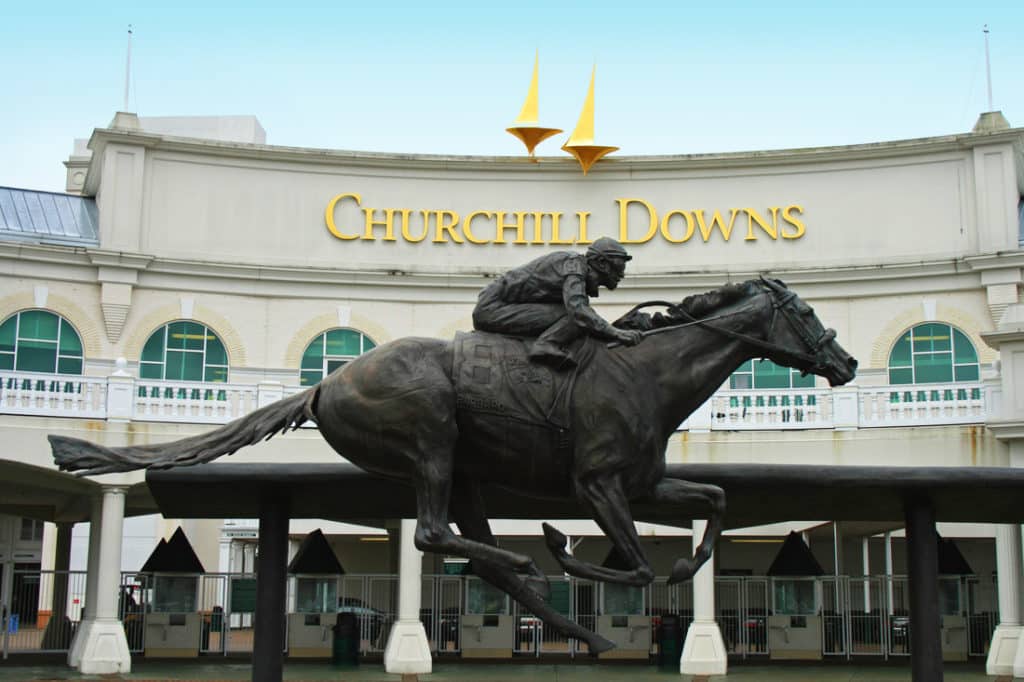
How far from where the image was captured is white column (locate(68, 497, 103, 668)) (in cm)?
2686

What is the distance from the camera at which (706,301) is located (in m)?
8.53

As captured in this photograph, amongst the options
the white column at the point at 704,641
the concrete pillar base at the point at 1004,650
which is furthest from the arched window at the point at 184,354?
the concrete pillar base at the point at 1004,650

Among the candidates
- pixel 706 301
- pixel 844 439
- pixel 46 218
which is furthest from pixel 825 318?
pixel 706 301

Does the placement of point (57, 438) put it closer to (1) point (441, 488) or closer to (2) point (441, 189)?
(1) point (441, 488)

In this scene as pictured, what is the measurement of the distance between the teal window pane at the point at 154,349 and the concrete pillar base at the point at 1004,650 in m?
20.5

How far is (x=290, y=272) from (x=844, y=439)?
1512 centimetres

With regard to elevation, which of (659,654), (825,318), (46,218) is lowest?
(659,654)

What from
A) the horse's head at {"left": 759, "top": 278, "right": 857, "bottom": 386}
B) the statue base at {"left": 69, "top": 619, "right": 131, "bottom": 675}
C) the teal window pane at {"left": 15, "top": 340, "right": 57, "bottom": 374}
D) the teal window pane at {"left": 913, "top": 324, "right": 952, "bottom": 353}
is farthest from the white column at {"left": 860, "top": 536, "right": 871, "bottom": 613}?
the horse's head at {"left": 759, "top": 278, "right": 857, "bottom": 386}

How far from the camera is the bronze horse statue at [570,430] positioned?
7.86m

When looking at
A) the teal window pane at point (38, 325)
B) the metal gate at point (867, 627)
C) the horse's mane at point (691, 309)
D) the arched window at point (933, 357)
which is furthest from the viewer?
the arched window at point (933, 357)

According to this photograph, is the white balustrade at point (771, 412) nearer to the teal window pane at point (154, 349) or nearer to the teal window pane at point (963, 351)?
the teal window pane at point (963, 351)

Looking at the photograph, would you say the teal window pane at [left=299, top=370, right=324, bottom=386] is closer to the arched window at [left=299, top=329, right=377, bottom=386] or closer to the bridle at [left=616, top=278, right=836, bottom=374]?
the arched window at [left=299, top=329, right=377, bottom=386]

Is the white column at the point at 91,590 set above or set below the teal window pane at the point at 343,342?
below

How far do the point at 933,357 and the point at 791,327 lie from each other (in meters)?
27.2
